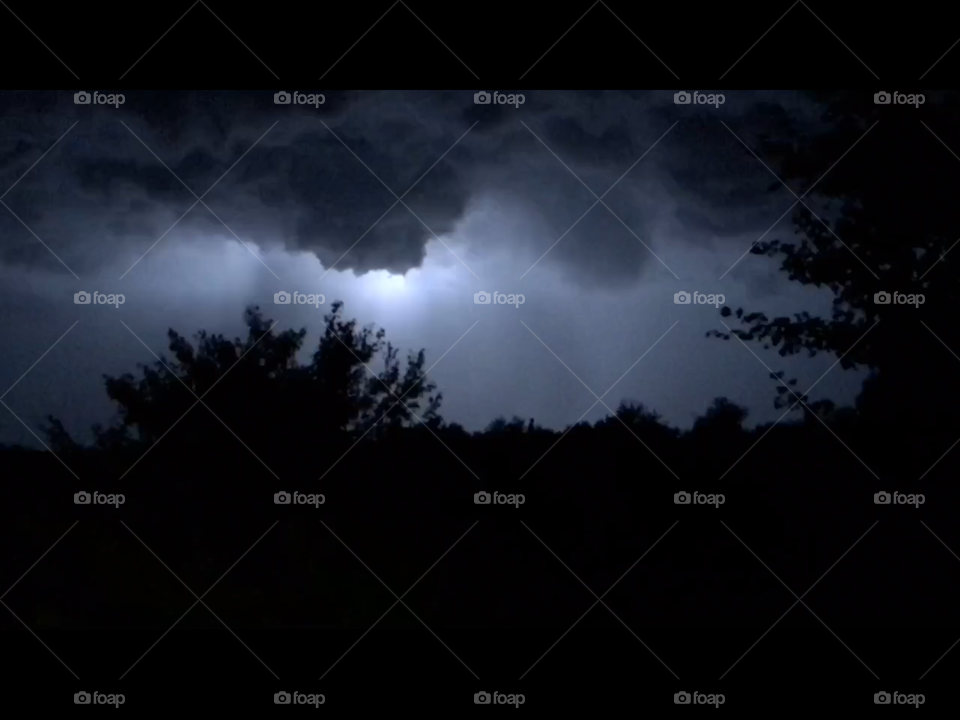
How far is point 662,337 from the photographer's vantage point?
120 inches

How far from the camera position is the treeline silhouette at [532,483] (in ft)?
9.89

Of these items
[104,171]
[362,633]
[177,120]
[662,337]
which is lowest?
[362,633]

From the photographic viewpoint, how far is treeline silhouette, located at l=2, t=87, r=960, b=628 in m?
3.01

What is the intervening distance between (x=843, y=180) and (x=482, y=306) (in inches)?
65.3

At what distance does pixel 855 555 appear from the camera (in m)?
3.01

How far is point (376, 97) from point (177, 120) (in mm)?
884

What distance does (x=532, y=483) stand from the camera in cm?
303

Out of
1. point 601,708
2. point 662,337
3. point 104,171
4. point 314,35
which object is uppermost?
point 314,35

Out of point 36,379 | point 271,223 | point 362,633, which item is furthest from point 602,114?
point 36,379

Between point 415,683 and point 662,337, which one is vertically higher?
point 662,337

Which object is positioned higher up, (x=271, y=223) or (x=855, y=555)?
(x=271, y=223)

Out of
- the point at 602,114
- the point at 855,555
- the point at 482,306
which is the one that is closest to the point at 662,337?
the point at 482,306

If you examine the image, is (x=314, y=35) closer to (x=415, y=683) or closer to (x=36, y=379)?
(x=36, y=379)

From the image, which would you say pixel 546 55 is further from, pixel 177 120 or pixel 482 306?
pixel 177 120
